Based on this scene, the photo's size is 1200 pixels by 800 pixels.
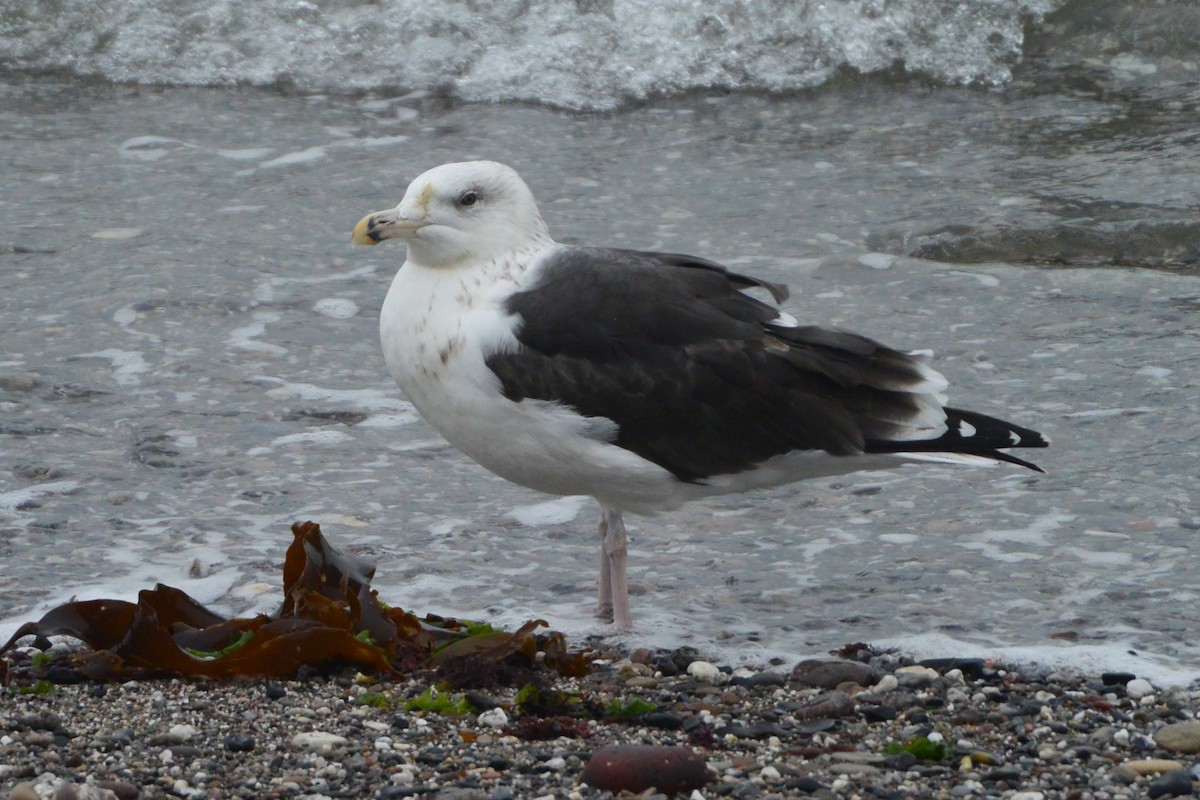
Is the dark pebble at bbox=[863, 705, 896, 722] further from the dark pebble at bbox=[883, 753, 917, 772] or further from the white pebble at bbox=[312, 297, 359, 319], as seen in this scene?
the white pebble at bbox=[312, 297, 359, 319]

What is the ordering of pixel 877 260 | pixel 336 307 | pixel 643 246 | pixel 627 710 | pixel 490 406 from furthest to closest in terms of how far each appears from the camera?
1. pixel 643 246
2. pixel 877 260
3. pixel 336 307
4. pixel 490 406
5. pixel 627 710

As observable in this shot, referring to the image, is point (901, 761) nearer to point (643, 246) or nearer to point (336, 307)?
point (336, 307)

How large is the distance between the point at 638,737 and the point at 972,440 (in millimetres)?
1444

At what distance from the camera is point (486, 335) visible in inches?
165

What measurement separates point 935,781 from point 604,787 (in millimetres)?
651

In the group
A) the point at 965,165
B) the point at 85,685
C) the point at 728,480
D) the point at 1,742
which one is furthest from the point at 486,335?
the point at 965,165

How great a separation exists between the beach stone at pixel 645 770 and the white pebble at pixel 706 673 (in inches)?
31.9

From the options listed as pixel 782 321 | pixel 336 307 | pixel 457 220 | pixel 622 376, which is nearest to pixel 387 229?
pixel 457 220

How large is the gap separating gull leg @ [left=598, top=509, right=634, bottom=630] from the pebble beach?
13.1 inches

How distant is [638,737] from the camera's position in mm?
3443

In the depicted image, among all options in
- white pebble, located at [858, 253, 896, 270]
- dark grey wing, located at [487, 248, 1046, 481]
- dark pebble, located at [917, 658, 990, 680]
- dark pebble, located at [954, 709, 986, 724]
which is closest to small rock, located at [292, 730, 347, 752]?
dark grey wing, located at [487, 248, 1046, 481]

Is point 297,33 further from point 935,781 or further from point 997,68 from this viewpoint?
point 935,781

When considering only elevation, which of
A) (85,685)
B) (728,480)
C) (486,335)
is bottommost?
(85,685)

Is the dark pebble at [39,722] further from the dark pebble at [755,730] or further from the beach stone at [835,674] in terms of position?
the beach stone at [835,674]
